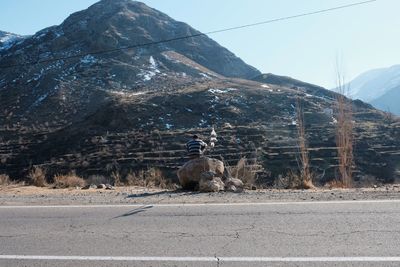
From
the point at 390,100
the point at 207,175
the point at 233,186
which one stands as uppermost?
the point at 390,100

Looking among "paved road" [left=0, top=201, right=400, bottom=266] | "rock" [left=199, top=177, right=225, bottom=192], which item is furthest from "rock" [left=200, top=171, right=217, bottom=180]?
"paved road" [left=0, top=201, right=400, bottom=266]

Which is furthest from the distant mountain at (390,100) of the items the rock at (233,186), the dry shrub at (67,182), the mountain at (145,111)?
the rock at (233,186)

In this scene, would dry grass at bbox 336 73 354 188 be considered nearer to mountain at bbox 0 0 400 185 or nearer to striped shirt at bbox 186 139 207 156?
striped shirt at bbox 186 139 207 156

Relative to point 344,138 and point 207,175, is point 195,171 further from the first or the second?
point 344,138

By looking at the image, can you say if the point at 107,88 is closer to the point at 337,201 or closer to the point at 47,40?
the point at 47,40

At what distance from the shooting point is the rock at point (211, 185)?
10.2 metres

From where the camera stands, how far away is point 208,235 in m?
5.91

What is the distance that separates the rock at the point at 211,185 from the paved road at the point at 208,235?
7.97 feet

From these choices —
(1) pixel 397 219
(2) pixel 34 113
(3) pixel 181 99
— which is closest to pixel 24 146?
(2) pixel 34 113

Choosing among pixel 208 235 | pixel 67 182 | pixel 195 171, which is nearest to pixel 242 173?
pixel 195 171

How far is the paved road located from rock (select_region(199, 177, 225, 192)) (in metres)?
Answer: 2.43

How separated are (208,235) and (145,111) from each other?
50063 millimetres

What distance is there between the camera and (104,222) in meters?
6.89

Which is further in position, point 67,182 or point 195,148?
point 67,182
